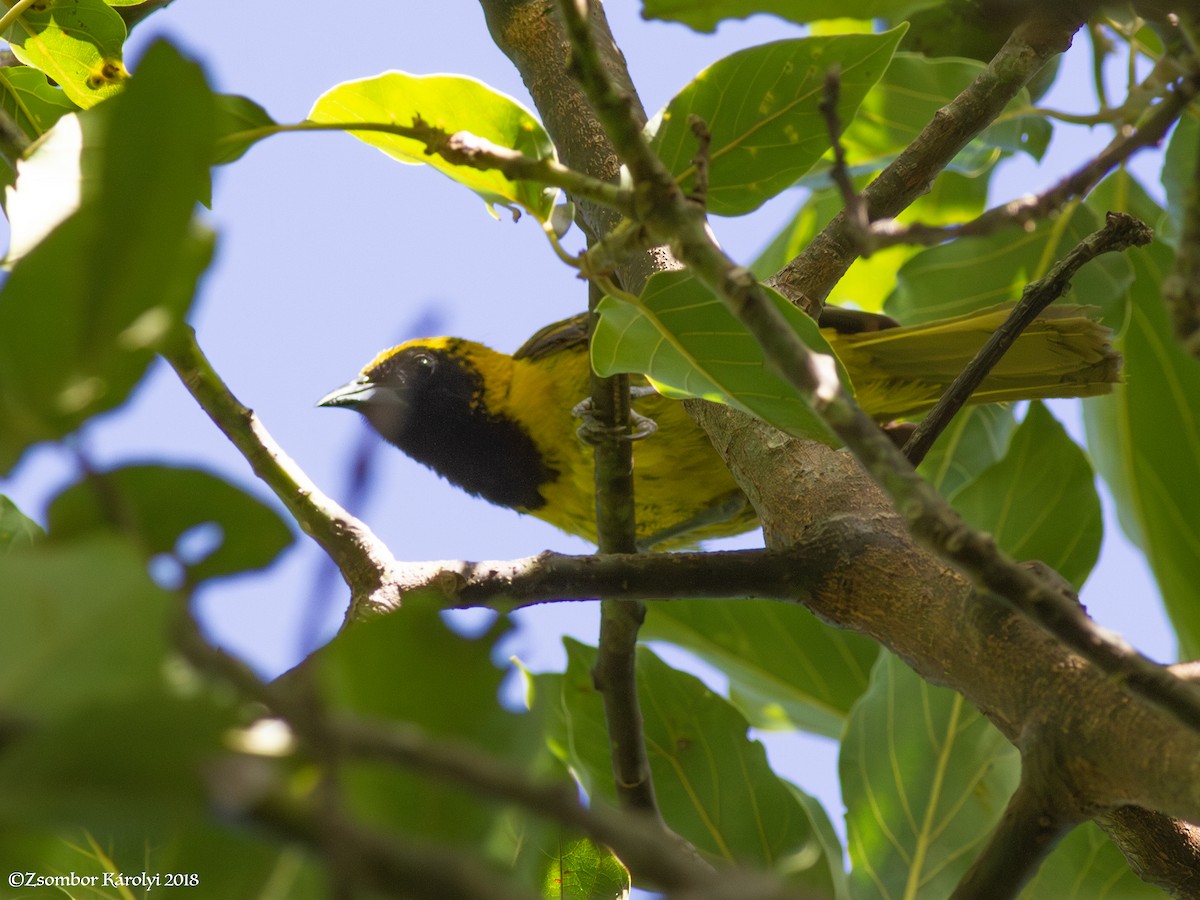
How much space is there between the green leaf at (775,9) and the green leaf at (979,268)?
0.71 metres

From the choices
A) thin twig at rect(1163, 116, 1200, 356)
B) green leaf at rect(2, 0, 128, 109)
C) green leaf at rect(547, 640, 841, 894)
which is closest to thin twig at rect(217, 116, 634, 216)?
thin twig at rect(1163, 116, 1200, 356)

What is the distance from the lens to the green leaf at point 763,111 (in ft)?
5.34

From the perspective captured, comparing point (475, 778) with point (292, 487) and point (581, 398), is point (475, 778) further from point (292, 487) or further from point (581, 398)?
point (581, 398)

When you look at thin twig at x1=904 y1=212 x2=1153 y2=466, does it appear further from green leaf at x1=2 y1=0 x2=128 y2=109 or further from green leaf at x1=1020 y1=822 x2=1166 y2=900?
green leaf at x1=2 y1=0 x2=128 y2=109

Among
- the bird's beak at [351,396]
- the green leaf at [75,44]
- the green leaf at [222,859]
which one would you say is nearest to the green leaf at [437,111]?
the green leaf at [75,44]

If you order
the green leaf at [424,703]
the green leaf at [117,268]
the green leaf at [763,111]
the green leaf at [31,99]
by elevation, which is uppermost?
the green leaf at [31,99]

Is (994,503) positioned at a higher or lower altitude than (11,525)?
higher

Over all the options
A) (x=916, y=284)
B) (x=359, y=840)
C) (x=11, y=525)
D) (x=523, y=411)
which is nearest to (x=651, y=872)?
(x=359, y=840)

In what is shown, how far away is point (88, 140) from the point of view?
1.07 meters

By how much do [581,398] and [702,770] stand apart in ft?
4.63

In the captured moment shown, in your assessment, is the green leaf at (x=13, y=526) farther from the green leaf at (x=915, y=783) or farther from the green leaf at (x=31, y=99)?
the green leaf at (x=915, y=783)

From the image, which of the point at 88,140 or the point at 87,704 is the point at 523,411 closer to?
the point at 88,140

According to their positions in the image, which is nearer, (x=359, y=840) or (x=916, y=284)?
(x=359, y=840)

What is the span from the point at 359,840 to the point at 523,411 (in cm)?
332
